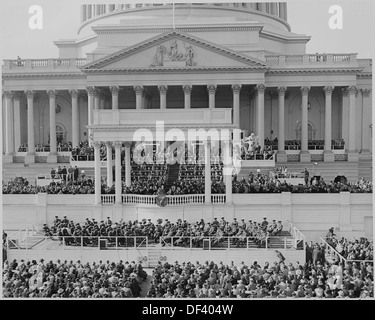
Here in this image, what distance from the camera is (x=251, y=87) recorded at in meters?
36.0

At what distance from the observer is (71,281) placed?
57.7 feet

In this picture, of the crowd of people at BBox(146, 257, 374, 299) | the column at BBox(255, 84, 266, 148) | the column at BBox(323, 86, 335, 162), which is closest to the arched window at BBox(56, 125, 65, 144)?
the column at BBox(255, 84, 266, 148)

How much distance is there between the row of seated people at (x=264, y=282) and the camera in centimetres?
1683

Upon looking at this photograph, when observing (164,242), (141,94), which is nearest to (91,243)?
(164,242)

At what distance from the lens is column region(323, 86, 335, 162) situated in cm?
3304

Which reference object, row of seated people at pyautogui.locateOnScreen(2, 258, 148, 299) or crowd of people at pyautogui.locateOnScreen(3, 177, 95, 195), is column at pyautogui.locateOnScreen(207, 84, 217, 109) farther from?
row of seated people at pyautogui.locateOnScreen(2, 258, 148, 299)

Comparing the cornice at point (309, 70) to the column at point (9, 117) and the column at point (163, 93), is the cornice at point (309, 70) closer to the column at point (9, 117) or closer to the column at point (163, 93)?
the column at point (163, 93)

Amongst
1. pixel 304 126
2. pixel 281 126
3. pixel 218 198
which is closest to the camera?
pixel 218 198

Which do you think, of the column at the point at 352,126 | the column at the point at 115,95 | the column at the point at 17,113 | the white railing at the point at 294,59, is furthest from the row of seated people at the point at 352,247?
the column at the point at 17,113

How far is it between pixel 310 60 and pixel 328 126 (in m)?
4.29

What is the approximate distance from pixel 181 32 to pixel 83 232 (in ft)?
50.3

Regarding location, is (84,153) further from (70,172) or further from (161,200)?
(161,200)
